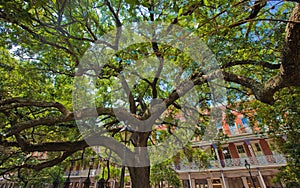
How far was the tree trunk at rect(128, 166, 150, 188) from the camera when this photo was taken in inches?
153

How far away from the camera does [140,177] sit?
396 cm

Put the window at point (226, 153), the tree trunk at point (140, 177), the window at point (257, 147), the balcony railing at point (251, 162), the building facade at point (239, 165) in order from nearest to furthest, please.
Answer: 1. the tree trunk at point (140, 177)
2. the balcony railing at point (251, 162)
3. the building facade at point (239, 165)
4. the window at point (257, 147)
5. the window at point (226, 153)

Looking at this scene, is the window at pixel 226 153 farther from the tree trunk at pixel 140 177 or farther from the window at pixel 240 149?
the tree trunk at pixel 140 177

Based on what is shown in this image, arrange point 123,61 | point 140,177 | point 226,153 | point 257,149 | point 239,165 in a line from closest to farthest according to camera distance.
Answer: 1. point 140,177
2. point 123,61
3. point 239,165
4. point 257,149
5. point 226,153

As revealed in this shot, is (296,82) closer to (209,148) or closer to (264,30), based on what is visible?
(264,30)

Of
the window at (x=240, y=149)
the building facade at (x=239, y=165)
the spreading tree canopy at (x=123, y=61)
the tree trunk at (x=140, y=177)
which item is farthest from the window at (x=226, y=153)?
the tree trunk at (x=140, y=177)

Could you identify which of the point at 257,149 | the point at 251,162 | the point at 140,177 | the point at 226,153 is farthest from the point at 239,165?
the point at 140,177

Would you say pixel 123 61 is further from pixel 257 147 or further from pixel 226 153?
pixel 257 147

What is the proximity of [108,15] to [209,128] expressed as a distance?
541cm

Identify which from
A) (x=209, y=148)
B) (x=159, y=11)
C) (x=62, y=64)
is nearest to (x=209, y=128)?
(x=159, y=11)

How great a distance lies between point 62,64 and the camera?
489cm

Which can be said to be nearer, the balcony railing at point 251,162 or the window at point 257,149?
the balcony railing at point 251,162

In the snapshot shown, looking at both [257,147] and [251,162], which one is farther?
[257,147]

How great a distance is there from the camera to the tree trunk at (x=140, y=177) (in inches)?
153
